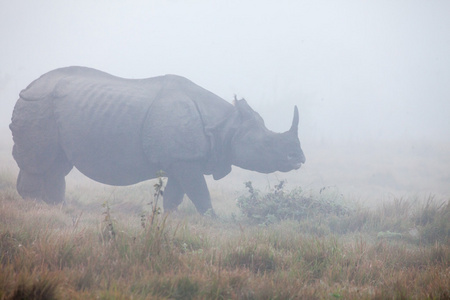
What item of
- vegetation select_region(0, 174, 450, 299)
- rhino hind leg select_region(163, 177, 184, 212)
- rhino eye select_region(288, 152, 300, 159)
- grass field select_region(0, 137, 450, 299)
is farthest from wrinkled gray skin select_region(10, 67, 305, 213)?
→ vegetation select_region(0, 174, 450, 299)

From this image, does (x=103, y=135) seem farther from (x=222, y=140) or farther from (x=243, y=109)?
(x=243, y=109)

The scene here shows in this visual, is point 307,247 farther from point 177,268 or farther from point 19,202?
point 19,202

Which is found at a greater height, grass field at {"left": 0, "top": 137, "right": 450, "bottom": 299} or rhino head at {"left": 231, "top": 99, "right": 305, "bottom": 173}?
rhino head at {"left": 231, "top": 99, "right": 305, "bottom": 173}

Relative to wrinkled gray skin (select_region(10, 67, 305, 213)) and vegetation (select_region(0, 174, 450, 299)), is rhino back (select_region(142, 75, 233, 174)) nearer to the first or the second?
wrinkled gray skin (select_region(10, 67, 305, 213))

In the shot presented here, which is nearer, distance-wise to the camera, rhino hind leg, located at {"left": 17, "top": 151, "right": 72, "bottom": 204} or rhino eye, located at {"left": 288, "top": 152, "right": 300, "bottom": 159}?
rhino hind leg, located at {"left": 17, "top": 151, "right": 72, "bottom": 204}

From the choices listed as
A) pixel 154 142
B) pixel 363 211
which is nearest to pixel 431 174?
pixel 363 211

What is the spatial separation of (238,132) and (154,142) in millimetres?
1535

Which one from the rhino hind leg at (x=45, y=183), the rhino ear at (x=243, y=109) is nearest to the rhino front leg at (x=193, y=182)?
the rhino ear at (x=243, y=109)

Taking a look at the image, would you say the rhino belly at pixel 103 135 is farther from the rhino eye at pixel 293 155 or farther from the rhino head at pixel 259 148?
the rhino eye at pixel 293 155

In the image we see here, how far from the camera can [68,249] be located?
285 cm

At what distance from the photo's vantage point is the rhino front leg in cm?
611

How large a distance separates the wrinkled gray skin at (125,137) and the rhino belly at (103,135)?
0.02 metres

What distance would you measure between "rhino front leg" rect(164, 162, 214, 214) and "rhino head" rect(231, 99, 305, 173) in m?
0.84

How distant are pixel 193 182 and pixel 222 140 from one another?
36.7 inches
